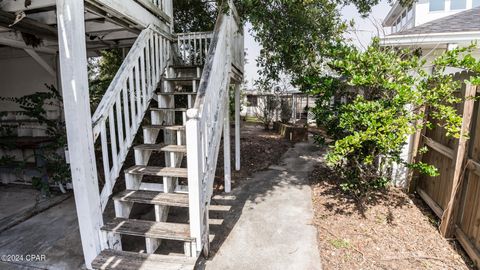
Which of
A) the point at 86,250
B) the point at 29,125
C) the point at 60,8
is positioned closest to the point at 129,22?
the point at 60,8

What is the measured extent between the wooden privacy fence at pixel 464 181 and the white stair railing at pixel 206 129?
2.73 m

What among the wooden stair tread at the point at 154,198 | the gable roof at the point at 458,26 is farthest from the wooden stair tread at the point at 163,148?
the gable roof at the point at 458,26

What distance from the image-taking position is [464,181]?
2.82 meters

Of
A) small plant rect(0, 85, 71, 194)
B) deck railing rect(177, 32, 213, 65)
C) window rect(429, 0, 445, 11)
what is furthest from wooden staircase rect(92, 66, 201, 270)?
window rect(429, 0, 445, 11)

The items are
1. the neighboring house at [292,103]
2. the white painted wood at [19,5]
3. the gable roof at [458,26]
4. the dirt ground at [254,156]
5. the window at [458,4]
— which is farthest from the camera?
the neighboring house at [292,103]

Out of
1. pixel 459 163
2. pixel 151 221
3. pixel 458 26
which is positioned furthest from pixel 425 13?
pixel 151 221

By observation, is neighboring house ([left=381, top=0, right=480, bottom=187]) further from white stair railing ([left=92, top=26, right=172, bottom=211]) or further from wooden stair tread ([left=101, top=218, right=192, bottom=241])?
white stair railing ([left=92, top=26, right=172, bottom=211])

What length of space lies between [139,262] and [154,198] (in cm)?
63

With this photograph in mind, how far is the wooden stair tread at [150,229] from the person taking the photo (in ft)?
7.95

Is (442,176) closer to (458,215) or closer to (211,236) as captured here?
(458,215)

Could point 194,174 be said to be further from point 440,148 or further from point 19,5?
point 440,148

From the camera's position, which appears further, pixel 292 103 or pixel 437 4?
pixel 292 103

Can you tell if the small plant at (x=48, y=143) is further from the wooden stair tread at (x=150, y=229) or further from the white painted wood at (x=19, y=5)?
the wooden stair tread at (x=150, y=229)

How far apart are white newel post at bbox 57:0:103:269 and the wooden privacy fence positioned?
376 centimetres
